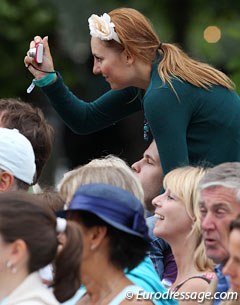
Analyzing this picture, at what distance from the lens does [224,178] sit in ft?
15.7

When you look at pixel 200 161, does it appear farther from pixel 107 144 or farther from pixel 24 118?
pixel 107 144

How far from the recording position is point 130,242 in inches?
181

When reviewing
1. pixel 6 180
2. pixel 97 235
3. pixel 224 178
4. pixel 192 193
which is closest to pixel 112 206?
pixel 97 235

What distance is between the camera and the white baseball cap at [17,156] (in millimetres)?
5582

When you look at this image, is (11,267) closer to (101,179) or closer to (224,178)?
(101,179)

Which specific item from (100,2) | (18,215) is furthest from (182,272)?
(100,2)

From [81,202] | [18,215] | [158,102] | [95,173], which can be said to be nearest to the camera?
[18,215]

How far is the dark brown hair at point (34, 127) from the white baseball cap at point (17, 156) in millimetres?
172

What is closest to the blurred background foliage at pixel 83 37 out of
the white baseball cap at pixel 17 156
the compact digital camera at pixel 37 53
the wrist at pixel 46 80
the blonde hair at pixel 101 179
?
the wrist at pixel 46 80

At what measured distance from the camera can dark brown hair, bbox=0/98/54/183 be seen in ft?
19.4

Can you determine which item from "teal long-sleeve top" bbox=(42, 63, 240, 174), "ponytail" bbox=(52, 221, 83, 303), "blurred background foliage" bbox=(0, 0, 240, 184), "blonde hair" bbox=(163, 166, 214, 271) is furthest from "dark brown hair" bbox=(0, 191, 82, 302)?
"blurred background foliage" bbox=(0, 0, 240, 184)

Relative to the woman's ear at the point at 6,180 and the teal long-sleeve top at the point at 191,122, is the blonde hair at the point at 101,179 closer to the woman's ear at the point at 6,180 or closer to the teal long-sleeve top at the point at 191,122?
the woman's ear at the point at 6,180

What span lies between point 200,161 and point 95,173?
1.00m

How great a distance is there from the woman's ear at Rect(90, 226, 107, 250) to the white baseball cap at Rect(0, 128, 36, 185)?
3.72ft
